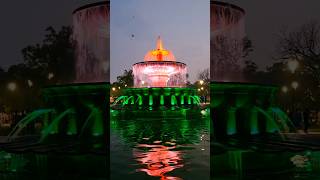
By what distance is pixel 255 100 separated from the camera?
7930mm

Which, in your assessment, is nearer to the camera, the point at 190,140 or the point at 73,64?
the point at 73,64

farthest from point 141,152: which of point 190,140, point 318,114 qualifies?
point 318,114

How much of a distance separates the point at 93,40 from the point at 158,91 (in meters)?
14.7

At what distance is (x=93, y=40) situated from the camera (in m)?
11.5

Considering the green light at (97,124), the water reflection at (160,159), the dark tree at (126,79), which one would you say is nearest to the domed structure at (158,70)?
the water reflection at (160,159)

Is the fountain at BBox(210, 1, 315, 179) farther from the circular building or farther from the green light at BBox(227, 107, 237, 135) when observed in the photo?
the circular building

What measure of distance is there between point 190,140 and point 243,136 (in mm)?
1658

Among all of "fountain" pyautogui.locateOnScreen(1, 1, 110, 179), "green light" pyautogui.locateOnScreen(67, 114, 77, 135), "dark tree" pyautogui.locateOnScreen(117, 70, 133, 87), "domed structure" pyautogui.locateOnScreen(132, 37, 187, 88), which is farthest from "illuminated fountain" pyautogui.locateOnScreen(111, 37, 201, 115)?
"dark tree" pyautogui.locateOnScreen(117, 70, 133, 87)

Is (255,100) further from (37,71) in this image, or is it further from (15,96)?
(15,96)

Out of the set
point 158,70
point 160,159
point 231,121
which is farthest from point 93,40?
point 158,70

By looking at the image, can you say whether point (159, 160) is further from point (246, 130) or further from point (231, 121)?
point (246, 130)

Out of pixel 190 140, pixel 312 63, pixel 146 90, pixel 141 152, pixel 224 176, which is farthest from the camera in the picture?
pixel 146 90

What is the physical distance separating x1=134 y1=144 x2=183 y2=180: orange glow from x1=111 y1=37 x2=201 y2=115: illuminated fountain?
49.4ft

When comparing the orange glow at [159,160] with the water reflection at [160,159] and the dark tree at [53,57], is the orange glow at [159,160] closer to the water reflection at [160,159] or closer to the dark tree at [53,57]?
the water reflection at [160,159]
